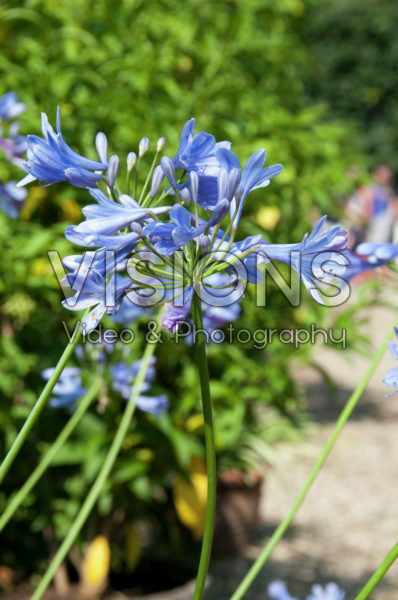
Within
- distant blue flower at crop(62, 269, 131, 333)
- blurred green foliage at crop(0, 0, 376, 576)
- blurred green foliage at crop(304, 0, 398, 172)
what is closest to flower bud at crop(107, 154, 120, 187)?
distant blue flower at crop(62, 269, 131, 333)

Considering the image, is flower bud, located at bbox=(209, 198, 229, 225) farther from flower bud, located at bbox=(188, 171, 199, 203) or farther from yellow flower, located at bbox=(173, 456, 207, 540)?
yellow flower, located at bbox=(173, 456, 207, 540)

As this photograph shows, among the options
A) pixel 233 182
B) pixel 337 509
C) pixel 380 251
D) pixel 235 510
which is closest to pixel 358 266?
pixel 380 251

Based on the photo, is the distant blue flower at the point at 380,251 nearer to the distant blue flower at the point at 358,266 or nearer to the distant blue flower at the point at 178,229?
the distant blue flower at the point at 358,266

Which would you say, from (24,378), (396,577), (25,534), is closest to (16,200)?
(24,378)

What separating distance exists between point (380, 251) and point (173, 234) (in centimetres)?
47

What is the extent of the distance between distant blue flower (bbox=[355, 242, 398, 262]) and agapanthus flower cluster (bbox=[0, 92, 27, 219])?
804mm

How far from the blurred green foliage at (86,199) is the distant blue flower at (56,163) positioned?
130 centimetres

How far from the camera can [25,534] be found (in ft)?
8.79

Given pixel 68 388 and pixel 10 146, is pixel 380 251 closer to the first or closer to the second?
pixel 68 388

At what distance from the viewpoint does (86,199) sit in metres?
2.40

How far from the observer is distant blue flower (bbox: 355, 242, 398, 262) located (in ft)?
3.55

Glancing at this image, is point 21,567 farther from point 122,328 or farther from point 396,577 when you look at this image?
point 396,577

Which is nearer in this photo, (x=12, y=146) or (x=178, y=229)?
(x=178, y=229)

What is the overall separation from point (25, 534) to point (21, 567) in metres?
Result: 0.18
